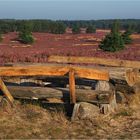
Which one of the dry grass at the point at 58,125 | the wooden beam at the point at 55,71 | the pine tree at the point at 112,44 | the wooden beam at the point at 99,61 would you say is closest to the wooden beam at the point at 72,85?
the wooden beam at the point at 55,71

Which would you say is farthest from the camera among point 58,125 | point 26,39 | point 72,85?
point 26,39

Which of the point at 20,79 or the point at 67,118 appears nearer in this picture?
the point at 67,118

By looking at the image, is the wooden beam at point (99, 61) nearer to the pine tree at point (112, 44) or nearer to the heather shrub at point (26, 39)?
the pine tree at point (112, 44)

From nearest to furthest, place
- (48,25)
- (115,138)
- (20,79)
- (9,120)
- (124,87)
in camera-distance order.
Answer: (115,138)
(9,120)
(124,87)
(20,79)
(48,25)

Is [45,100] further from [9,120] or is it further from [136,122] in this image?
[136,122]

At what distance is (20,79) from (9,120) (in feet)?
10.2

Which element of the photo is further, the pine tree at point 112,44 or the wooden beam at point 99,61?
the pine tree at point 112,44

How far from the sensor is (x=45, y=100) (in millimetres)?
9531

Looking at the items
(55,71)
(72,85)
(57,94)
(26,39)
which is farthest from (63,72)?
(26,39)

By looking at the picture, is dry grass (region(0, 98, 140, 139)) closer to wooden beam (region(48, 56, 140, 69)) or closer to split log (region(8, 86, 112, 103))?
split log (region(8, 86, 112, 103))

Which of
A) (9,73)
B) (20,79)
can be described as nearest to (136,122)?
(9,73)

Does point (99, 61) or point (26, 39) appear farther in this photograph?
point (26, 39)

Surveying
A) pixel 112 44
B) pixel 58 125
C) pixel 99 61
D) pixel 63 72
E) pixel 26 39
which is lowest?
pixel 26 39

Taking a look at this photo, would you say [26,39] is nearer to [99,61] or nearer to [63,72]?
[99,61]
